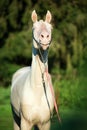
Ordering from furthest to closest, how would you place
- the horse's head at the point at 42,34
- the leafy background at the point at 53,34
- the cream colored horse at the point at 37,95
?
the leafy background at the point at 53,34 → the cream colored horse at the point at 37,95 → the horse's head at the point at 42,34

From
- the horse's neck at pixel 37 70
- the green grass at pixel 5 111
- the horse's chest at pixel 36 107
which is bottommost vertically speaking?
the green grass at pixel 5 111

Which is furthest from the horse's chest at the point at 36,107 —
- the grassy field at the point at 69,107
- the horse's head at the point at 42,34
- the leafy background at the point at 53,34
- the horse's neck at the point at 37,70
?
the leafy background at the point at 53,34

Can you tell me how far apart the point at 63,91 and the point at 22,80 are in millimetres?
8967

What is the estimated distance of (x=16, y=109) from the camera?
27.8ft

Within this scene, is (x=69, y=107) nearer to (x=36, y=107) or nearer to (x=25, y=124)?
(x=25, y=124)

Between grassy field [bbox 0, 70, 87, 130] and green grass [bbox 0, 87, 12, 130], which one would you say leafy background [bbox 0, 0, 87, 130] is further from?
grassy field [bbox 0, 70, 87, 130]

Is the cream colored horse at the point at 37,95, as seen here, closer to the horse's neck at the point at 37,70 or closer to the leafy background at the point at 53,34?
the horse's neck at the point at 37,70

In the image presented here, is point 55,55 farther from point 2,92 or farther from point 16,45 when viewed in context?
point 2,92

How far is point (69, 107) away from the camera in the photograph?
16.2 m

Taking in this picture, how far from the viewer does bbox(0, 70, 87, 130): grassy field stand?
1170 cm

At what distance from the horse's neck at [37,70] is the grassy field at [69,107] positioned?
219 centimetres

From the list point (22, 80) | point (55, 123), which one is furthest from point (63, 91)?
point (22, 80)

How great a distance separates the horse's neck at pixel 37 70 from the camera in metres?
7.93

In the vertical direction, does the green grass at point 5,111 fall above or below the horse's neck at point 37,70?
below
